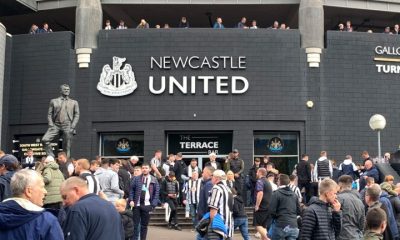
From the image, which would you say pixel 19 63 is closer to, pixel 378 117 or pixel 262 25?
pixel 262 25

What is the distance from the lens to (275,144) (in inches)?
850

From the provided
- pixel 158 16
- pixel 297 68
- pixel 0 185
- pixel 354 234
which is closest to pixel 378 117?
pixel 297 68

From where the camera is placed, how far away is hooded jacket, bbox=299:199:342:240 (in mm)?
6098

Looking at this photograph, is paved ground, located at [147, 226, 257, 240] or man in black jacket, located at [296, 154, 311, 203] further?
man in black jacket, located at [296, 154, 311, 203]

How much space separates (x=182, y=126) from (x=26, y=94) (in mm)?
6631

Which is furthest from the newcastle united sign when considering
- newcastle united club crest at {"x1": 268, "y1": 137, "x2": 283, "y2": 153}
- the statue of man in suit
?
the statue of man in suit

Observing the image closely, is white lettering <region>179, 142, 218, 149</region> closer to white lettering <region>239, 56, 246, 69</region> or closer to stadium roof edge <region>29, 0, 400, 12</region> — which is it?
white lettering <region>239, 56, 246, 69</region>

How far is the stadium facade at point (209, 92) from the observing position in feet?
69.5

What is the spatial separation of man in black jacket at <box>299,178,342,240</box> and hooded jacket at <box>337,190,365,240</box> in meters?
0.56

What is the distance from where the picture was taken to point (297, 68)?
21.4 m

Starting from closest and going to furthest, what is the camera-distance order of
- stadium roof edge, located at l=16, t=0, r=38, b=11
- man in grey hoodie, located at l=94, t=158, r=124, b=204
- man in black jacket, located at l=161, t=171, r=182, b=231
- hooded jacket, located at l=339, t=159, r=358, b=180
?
1. man in grey hoodie, located at l=94, t=158, r=124, b=204
2. man in black jacket, located at l=161, t=171, r=182, b=231
3. hooded jacket, located at l=339, t=159, r=358, b=180
4. stadium roof edge, located at l=16, t=0, r=38, b=11

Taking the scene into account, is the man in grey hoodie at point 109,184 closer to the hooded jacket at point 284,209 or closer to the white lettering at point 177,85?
the hooded jacket at point 284,209

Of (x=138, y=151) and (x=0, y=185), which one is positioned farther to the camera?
(x=138, y=151)

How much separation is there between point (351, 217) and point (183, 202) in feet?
33.2
